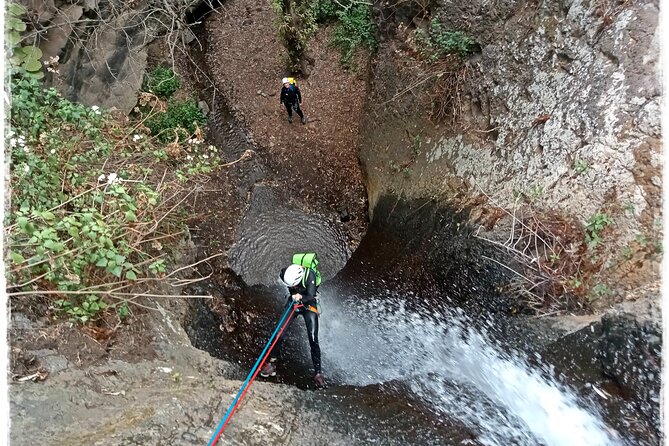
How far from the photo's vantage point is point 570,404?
4406 mm

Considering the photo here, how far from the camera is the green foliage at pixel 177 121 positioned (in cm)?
879

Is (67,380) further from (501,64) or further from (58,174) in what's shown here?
(501,64)

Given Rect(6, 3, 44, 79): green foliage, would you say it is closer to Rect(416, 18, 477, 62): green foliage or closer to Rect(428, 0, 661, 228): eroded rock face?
Rect(416, 18, 477, 62): green foliage

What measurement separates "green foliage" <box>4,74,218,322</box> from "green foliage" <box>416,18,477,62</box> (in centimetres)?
487

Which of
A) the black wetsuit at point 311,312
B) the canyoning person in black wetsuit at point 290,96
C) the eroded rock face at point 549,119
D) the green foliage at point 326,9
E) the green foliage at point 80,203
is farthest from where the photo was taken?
the green foliage at point 326,9

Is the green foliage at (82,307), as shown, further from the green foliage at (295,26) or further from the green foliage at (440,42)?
the green foliage at (295,26)

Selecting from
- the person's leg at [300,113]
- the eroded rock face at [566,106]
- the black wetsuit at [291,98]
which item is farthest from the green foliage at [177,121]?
the eroded rock face at [566,106]

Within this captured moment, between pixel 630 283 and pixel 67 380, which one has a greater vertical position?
pixel 630 283

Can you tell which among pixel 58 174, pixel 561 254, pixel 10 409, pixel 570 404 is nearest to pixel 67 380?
pixel 10 409

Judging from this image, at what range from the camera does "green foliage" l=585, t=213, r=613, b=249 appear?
192 inches

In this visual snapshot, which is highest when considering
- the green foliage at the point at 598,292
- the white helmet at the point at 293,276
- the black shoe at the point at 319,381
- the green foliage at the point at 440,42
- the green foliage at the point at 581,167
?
the green foliage at the point at 440,42

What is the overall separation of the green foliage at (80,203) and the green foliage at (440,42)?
4.87 meters

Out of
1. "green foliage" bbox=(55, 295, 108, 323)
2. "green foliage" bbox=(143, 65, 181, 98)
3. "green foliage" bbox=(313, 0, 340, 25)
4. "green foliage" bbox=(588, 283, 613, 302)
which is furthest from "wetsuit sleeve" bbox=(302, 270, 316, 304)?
"green foliage" bbox=(313, 0, 340, 25)

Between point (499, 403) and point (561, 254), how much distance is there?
6.31ft
